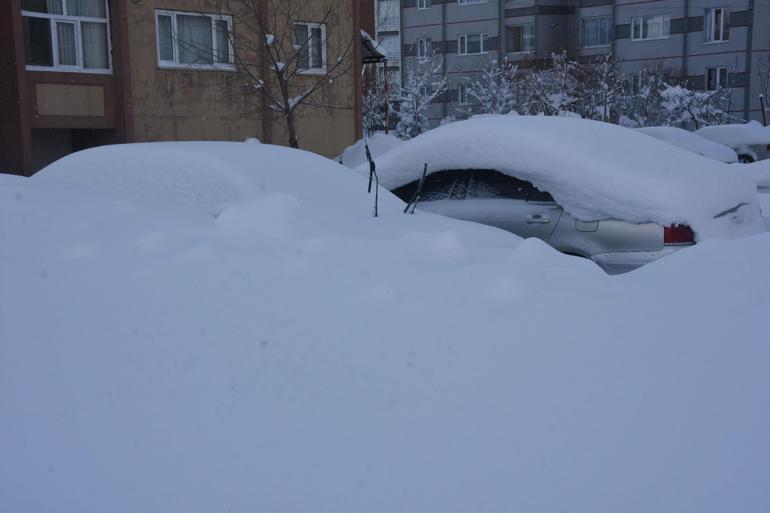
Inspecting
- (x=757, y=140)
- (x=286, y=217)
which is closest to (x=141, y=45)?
(x=286, y=217)

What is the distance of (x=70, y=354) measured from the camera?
287 centimetres

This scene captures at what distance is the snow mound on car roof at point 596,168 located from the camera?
19.4 ft

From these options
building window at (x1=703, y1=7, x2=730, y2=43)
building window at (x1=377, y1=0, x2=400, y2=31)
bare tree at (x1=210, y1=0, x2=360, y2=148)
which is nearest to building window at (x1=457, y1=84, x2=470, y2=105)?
building window at (x1=377, y1=0, x2=400, y2=31)

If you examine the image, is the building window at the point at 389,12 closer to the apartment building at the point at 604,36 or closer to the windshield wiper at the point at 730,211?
the apartment building at the point at 604,36

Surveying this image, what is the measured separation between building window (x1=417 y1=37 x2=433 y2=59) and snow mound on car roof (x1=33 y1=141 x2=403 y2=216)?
38575 millimetres

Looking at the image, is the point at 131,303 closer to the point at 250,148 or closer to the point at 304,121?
the point at 250,148

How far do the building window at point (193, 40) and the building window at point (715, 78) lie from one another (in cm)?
2568

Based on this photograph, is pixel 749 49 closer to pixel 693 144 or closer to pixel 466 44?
pixel 466 44

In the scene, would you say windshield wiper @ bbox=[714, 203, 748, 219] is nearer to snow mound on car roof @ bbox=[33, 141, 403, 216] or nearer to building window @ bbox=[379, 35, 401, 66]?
snow mound on car roof @ bbox=[33, 141, 403, 216]

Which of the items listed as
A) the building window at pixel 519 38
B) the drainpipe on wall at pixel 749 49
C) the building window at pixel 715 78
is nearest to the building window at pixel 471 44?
the building window at pixel 519 38

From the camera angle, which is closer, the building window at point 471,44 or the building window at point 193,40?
the building window at point 193,40

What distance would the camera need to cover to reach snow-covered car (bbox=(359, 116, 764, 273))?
19.3 ft

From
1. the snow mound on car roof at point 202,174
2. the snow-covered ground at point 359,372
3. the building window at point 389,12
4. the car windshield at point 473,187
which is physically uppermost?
the building window at point 389,12

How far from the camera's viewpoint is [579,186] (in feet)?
Answer: 20.1
